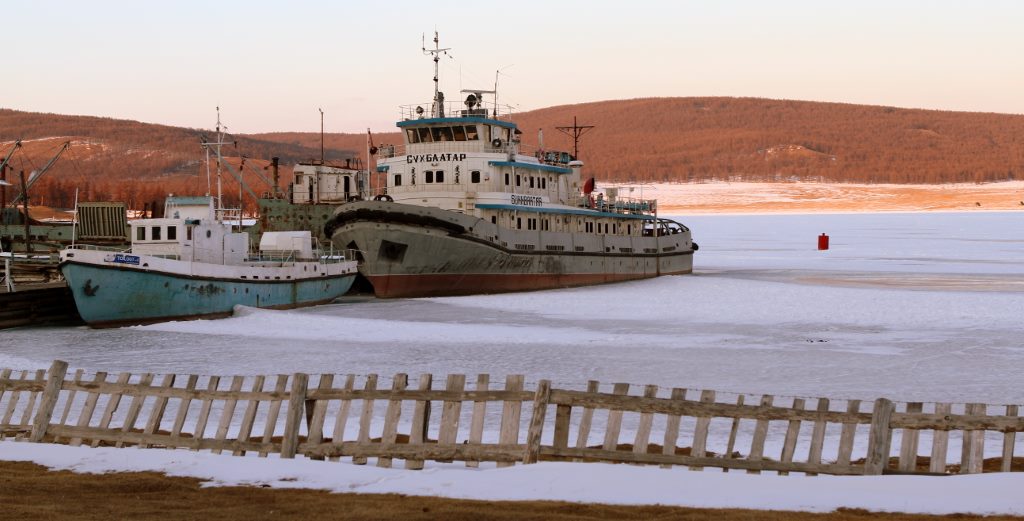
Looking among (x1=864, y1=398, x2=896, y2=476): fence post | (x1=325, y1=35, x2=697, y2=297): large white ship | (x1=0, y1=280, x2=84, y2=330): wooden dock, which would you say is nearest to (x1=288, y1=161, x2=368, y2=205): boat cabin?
(x1=325, y1=35, x2=697, y2=297): large white ship

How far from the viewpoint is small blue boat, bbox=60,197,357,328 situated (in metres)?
33.2

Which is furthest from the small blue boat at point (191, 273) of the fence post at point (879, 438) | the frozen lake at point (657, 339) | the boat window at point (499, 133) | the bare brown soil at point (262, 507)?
the fence post at point (879, 438)

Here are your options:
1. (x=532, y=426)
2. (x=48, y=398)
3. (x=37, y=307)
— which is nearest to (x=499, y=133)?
(x=37, y=307)

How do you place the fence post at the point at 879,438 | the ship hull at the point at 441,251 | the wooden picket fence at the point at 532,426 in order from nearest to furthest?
the fence post at the point at 879,438 → the wooden picket fence at the point at 532,426 → the ship hull at the point at 441,251

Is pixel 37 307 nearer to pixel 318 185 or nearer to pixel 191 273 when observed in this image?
pixel 191 273

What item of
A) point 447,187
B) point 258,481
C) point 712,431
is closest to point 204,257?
point 447,187

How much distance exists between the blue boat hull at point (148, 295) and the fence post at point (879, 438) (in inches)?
1102

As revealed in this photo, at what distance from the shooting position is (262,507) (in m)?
9.62

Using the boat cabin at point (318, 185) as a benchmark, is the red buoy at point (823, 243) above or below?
below

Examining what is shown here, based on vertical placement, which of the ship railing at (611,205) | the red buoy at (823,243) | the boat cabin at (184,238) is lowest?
the red buoy at (823,243)

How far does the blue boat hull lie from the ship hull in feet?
24.9

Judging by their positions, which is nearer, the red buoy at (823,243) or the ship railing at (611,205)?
the ship railing at (611,205)

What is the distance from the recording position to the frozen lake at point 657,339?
73.5 ft

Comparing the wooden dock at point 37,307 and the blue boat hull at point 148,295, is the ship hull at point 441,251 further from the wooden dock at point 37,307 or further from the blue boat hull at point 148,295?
the wooden dock at point 37,307
